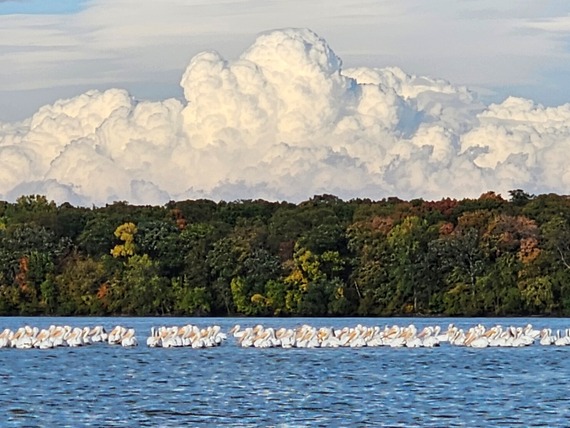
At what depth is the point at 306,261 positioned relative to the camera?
110 meters

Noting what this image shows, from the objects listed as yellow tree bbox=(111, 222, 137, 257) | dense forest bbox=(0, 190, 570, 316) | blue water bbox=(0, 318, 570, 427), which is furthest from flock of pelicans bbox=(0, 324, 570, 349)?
yellow tree bbox=(111, 222, 137, 257)

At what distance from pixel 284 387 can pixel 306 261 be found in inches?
2335

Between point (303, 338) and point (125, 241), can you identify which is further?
point (125, 241)

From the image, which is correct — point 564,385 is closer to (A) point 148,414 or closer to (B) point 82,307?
(A) point 148,414

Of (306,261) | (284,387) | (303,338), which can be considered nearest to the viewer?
(284,387)

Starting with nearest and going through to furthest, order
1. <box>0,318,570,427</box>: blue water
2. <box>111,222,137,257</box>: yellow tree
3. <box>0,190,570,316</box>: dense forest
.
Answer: <box>0,318,570,427</box>: blue water < <box>0,190,570,316</box>: dense forest < <box>111,222,137,257</box>: yellow tree

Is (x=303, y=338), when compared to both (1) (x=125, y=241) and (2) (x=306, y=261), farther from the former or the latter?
(1) (x=125, y=241)

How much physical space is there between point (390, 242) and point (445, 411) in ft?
216

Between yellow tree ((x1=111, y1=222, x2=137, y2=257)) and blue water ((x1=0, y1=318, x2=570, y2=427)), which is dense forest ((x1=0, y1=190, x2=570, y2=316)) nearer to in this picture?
yellow tree ((x1=111, y1=222, x2=137, y2=257))

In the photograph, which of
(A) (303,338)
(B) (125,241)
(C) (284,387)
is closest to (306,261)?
(B) (125,241)

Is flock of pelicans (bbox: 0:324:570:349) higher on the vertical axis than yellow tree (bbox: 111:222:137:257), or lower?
lower

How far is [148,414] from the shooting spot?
42562mm

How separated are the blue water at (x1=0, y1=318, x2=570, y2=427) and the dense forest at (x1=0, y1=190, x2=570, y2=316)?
3565cm

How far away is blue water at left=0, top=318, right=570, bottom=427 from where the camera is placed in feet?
137
